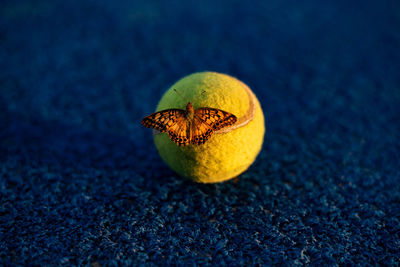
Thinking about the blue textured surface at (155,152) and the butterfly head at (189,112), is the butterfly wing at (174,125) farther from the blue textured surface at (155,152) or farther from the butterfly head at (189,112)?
the blue textured surface at (155,152)

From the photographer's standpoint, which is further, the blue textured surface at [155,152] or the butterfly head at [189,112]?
the blue textured surface at [155,152]

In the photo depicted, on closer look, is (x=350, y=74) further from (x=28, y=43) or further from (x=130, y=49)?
(x=28, y=43)

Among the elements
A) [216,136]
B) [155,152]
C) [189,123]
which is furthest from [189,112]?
[155,152]

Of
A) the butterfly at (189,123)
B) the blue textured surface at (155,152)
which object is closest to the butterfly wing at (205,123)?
the butterfly at (189,123)

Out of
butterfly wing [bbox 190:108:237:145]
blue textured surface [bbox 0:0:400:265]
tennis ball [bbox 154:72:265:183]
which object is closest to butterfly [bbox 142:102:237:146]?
butterfly wing [bbox 190:108:237:145]

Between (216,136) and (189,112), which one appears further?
(216,136)

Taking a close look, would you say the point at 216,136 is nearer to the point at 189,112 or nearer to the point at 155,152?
the point at 189,112
